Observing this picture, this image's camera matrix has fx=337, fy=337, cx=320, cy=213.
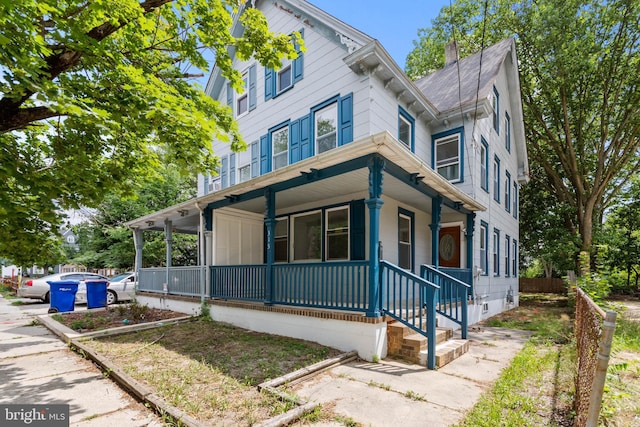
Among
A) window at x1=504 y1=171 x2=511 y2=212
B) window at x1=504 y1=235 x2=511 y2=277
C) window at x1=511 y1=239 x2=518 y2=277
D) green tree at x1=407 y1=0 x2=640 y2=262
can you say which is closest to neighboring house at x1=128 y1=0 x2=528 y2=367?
window at x1=504 y1=235 x2=511 y2=277

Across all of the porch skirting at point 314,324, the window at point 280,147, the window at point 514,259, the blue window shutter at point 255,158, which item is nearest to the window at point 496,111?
the window at point 514,259

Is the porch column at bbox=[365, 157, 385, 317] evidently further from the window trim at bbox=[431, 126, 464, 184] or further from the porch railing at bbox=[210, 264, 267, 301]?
the window trim at bbox=[431, 126, 464, 184]

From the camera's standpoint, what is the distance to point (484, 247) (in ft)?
35.8

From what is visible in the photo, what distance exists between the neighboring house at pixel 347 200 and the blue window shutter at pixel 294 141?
5cm

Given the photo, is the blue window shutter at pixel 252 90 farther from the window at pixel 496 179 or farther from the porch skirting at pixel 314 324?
the window at pixel 496 179

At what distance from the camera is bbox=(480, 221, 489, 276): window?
10699mm

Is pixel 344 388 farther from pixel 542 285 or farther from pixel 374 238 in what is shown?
pixel 542 285

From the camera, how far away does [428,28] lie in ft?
68.9

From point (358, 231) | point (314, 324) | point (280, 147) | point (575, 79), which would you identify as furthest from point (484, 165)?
point (314, 324)

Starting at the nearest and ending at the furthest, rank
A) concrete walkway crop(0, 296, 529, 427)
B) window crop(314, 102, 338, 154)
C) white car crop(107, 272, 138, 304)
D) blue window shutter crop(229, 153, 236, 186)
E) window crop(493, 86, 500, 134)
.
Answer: concrete walkway crop(0, 296, 529, 427), window crop(314, 102, 338, 154), window crop(493, 86, 500, 134), blue window shutter crop(229, 153, 236, 186), white car crop(107, 272, 138, 304)

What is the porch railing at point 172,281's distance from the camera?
9523mm

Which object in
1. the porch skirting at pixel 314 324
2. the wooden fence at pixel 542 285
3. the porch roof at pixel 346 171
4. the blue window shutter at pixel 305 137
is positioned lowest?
the wooden fence at pixel 542 285

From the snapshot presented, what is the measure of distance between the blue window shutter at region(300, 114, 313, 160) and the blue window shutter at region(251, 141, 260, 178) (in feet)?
7.38

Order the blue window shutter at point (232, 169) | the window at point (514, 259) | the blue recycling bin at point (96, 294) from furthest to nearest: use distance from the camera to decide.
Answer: the window at point (514, 259) < the blue window shutter at point (232, 169) < the blue recycling bin at point (96, 294)
